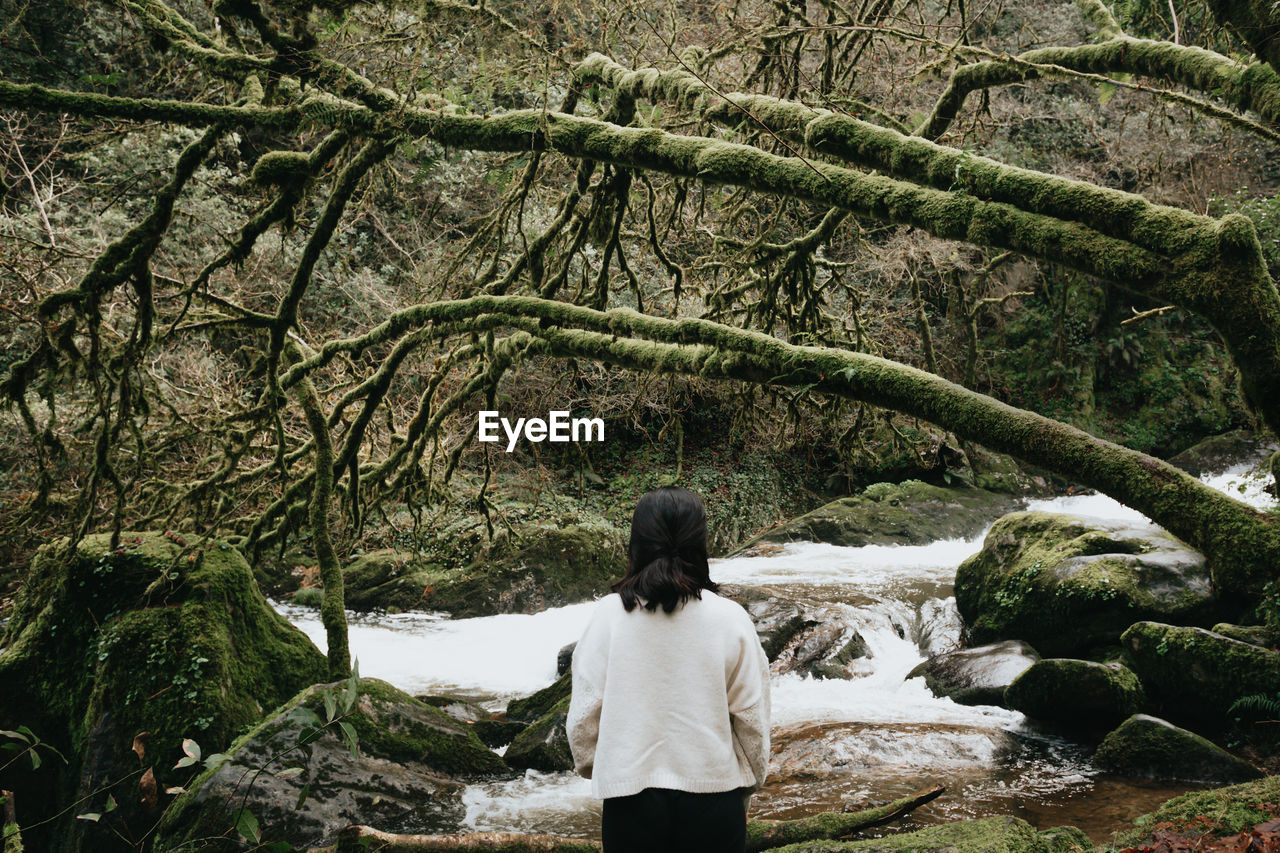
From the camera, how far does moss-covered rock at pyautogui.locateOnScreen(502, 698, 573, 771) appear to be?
21.6ft

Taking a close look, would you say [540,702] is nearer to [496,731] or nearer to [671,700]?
[496,731]

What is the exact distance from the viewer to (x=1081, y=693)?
691 cm

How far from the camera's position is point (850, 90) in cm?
670

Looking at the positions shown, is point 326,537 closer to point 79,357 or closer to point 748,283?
point 79,357

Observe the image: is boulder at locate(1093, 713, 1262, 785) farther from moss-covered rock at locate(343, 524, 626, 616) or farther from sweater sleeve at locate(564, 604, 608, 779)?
moss-covered rock at locate(343, 524, 626, 616)

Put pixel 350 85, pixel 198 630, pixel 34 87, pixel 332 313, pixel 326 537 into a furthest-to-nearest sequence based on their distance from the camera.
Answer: pixel 332 313 → pixel 198 630 → pixel 326 537 → pixel 350 85 → pixel 34 87

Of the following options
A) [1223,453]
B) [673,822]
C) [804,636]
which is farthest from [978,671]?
[1223,453]

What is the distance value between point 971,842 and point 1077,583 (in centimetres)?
599

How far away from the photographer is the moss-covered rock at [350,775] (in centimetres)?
461

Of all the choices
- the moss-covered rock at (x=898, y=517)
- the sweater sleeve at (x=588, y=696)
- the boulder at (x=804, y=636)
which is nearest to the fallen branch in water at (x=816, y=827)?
the sweater sleeve at (x=588, y=696)

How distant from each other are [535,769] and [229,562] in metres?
2.93

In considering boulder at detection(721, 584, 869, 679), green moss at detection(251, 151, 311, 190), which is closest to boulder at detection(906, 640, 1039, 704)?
boulder at detection(721, 584, 869, 679)

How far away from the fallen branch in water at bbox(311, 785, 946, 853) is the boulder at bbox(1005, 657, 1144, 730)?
14.0ft

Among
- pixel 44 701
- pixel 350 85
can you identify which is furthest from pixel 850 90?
pixel 44 701
